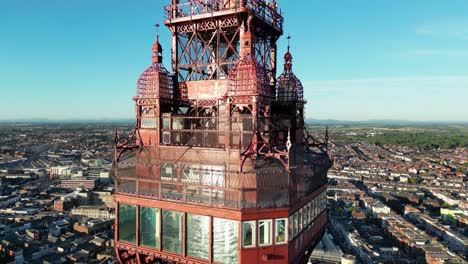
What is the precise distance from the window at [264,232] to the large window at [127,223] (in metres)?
6.62

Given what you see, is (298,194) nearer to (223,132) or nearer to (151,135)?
(223,132)

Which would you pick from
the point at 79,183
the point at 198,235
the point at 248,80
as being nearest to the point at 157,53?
the point at 248,80

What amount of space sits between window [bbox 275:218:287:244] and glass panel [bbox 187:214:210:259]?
3001 millimetres

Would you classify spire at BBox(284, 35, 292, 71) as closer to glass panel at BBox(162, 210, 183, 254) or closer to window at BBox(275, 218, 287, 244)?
window at BBox(275, 218, 287, 244)

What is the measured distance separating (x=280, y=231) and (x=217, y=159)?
4.33 meters

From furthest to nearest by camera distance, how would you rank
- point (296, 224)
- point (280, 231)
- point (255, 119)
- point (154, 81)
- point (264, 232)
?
point (154, 81) → point (296, 224) → point (255, 119) → point (280, 231) → point (264, 232)

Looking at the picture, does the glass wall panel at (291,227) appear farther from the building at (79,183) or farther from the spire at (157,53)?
the building at (79,183)

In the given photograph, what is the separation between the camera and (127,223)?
18.6m

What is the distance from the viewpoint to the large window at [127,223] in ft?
60.3

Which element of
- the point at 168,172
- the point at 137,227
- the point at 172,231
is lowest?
the point at 137,227

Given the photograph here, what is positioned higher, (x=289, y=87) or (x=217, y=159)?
(x=289, y=87)

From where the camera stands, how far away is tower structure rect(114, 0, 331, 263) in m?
15.9

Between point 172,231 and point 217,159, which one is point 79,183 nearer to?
point 172,231

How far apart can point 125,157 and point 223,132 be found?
595 centimetres
